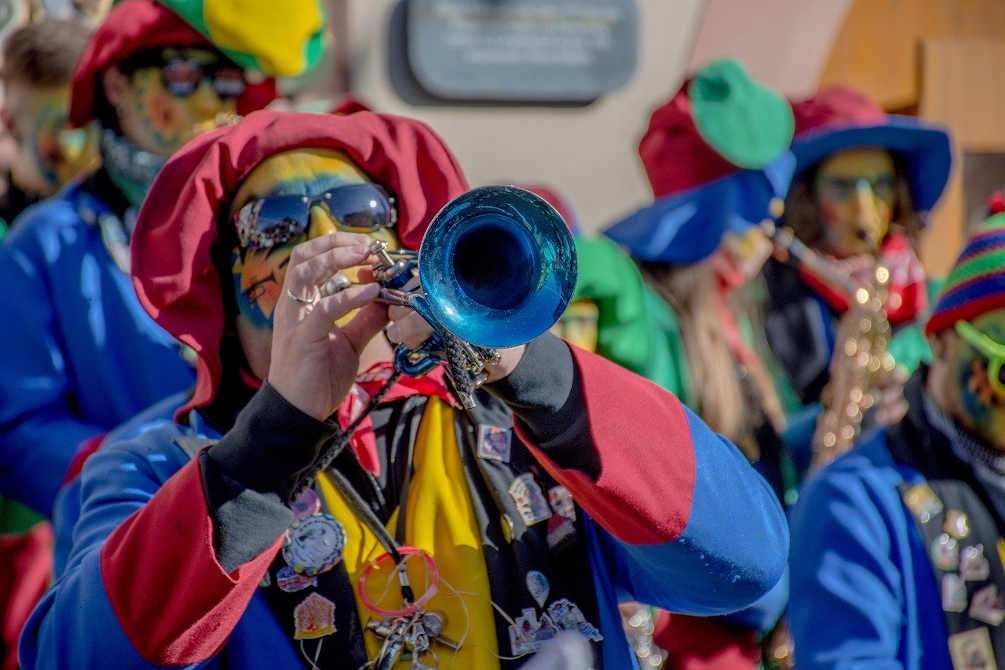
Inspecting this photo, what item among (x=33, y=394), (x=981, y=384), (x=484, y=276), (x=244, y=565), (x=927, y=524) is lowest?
(x=33, y=394)

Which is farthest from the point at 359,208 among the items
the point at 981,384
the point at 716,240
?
the point at 716,240

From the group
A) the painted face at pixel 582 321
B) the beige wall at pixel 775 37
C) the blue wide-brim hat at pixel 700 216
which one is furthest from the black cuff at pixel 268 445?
the beige wall at pixel 775 37

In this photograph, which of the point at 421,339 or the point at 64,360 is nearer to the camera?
the point at 421,339

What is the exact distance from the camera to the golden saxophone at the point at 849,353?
13.7 ft

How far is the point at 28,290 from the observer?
10.8 feet

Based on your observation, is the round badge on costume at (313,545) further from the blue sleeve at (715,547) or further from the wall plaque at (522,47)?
the wall plaque at (522,47)

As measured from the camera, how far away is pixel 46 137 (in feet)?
14.2

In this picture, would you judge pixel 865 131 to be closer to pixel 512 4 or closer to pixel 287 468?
pixel 512 4

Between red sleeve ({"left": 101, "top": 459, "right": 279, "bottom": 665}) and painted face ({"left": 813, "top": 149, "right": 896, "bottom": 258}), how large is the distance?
341 cm

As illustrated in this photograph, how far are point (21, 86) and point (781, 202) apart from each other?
2.43 meters

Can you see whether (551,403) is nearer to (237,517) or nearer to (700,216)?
(237,517)

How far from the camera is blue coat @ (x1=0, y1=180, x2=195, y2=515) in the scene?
10.6ft

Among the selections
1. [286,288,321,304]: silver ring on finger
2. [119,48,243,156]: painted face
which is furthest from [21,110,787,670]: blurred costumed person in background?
[119,48,243,156]: painted face

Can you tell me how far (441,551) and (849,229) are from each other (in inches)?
125
